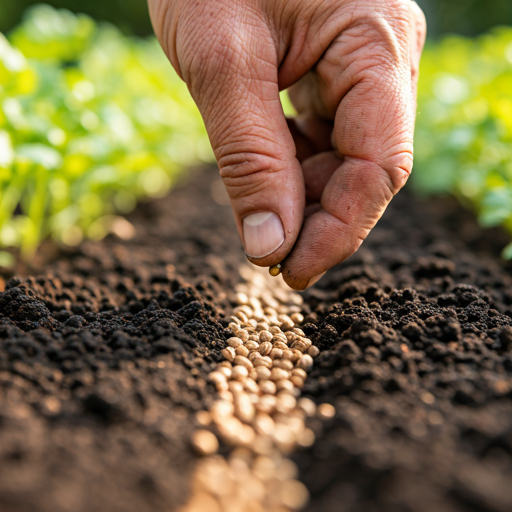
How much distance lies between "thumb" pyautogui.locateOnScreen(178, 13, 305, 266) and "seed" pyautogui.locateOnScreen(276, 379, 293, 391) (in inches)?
16.7

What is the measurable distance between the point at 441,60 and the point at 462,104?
284 cm

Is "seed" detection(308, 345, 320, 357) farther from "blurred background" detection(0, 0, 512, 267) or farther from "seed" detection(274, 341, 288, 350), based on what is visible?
"blurred background" detection(0, 0, 512, 267)

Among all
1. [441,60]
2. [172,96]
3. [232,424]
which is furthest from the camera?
[441,60]

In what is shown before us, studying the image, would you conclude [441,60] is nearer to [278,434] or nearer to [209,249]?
[209,249]

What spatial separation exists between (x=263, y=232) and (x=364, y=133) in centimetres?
46

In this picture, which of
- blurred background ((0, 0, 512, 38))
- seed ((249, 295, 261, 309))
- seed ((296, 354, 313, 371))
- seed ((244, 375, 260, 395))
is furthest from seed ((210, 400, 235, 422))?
blurred background ((0, 0, 512, 38))

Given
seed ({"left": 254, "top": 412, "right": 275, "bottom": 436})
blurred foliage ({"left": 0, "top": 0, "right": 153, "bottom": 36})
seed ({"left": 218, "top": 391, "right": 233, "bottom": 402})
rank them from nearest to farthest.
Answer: seed ({"left": 254, "top": 412, "right": 275, "bottom": 436}), seed ({"left": 218, "top": 391, "right": 233, "bottom": 402}), blurred foliage ({"left": 0, "top": 0, "right": 153, "bottom": 36})

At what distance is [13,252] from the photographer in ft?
9.55

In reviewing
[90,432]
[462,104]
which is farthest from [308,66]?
[462,104]

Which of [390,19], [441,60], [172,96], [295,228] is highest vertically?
[390,19]

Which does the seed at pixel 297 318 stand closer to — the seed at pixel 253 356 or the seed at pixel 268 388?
the seed at pixel 253 356

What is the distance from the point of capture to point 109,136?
3090 mm

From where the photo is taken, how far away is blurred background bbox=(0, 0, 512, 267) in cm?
255

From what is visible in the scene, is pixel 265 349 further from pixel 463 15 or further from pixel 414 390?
pixel 463 15
